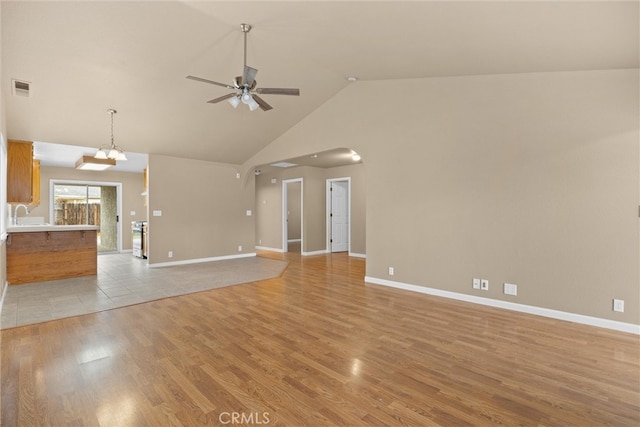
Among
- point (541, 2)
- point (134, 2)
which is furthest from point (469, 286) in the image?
point (134, 2)

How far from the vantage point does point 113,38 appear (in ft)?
10.8

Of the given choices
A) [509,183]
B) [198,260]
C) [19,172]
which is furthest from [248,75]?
[198,260]

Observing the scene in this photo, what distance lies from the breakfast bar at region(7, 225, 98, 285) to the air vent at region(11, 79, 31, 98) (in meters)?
2.38

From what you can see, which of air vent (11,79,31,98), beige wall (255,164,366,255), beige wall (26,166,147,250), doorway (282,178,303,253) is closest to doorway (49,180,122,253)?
beige wall (26,166,147,250)

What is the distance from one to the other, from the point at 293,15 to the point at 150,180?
5.10 metres

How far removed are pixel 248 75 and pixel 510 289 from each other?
4.07 meters

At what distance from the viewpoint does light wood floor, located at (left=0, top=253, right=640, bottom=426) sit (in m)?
1.88

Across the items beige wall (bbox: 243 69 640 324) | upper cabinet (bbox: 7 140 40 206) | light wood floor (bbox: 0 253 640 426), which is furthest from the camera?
upper cabinet (bbox: 7 140 40 206)

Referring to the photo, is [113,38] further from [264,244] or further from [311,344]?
[264,244]

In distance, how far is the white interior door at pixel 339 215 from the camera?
A: 912 centimetres

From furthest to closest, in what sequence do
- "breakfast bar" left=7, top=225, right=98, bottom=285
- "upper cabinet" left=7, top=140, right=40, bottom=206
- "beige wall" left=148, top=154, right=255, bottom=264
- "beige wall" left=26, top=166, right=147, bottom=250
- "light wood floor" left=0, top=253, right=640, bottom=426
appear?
"beige wall" left=26, top=166, right=147, bottom=250 → "beige wall" left=148, top=154, right=255, bottom=264 → "breakfast bar" left=7, top=225, right=98, bottom=285 → "upper cabinet" left=7, top=140, right=40, bottom=206 → "light wood floor" left=0, top=253, right=640, bottom=426

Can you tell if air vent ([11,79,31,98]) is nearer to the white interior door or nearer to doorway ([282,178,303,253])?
the white interior door

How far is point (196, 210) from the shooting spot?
736 centimetres

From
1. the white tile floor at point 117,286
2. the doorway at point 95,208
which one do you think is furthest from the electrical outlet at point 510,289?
the doorway at point 95,208
